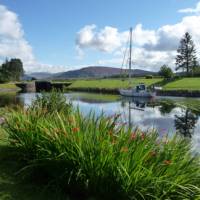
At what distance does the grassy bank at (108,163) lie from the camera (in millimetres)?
6059

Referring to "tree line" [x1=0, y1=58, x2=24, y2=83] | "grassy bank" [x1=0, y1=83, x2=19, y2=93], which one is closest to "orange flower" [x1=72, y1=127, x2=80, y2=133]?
"grassy bank" [x1=0, y1=83, x2=19, y2=93]

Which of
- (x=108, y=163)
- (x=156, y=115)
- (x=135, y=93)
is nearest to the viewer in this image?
(x=108, y=163)

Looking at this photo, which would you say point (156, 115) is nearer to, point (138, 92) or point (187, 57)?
point (138, 92)

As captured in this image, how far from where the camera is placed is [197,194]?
6129 millimetres

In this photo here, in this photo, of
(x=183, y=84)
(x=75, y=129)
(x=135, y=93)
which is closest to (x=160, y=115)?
(x=75, y=129)

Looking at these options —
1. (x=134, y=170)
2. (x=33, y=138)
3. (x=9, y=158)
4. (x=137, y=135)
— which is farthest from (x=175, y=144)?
(x=9, y=158)

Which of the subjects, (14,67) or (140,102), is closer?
(140,102)

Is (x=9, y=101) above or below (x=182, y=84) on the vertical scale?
below

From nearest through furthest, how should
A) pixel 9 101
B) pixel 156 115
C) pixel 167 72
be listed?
pixel 156 115
pixel 9 101
pixel 167 72

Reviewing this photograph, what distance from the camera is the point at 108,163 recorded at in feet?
20.7

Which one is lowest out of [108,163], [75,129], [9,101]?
[9,101]

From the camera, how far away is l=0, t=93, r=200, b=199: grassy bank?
6.06 metres

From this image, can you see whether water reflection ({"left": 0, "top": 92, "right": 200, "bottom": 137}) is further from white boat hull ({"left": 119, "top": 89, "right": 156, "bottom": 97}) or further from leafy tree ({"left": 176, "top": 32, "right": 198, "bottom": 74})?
leafy tree ({"left": 176, "top": 32, "right": 198, "bottom": 74})

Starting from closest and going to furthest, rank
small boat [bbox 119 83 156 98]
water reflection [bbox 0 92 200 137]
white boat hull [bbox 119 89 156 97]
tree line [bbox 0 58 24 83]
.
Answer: water reflection [bbox 0 92 200 137] → white boat hull [bbox 119 89 156 97] → small boat [bbox 119 83 156 98] → tree line [bbox 0 58 24 83]
